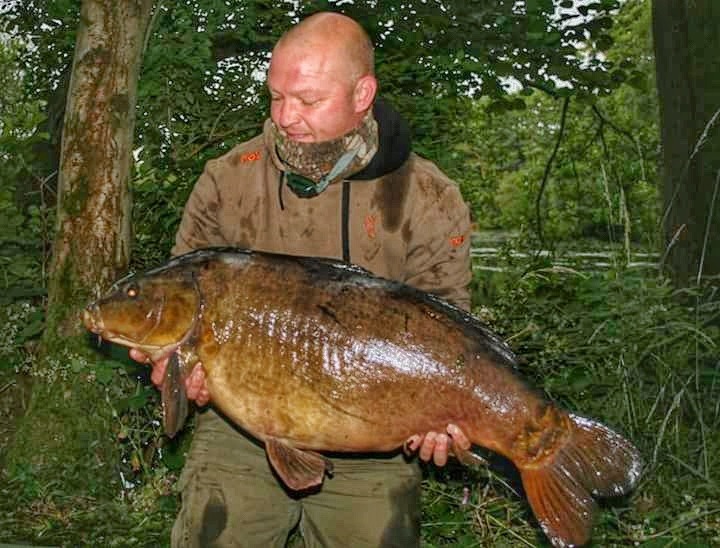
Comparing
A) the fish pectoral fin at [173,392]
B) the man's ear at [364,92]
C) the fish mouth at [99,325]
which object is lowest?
the fish pectoral fin at [173,392]

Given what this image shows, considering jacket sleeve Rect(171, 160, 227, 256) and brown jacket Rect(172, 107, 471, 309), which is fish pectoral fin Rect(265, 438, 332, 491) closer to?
brown jacket Rect(172, 107, 471, 309)

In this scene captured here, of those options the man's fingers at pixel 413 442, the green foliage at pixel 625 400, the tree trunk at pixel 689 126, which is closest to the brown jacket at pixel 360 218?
the man's fingers at pixel 413 442

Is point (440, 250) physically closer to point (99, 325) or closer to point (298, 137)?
point (298, 137)

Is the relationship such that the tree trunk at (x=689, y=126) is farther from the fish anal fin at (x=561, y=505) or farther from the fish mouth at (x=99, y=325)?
the fish mouth at (x=99, y=325)

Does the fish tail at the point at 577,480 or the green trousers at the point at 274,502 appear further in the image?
the green trousers at the point at 274,502

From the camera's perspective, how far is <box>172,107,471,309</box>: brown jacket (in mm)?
3668

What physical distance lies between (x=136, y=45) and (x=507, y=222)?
19978 millimetres

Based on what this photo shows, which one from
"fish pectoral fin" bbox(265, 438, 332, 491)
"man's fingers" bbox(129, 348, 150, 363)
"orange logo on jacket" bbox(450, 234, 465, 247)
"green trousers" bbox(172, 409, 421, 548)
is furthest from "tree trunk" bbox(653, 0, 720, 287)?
"man's fingers" bbox(129, 348, 150, 363)

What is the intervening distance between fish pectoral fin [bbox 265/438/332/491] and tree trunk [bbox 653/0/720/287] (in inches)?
161

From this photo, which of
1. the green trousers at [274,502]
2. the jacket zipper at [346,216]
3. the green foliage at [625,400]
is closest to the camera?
the green trousers at [274,502]

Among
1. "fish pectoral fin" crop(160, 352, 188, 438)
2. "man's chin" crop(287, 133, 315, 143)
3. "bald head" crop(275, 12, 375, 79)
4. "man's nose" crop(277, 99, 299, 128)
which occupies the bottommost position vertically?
"fish pectoral fin" crop(160, 352, 188, 438)

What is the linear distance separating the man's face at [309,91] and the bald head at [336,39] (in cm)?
1

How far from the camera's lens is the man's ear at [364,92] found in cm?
366

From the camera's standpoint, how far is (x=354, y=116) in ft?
12.0
